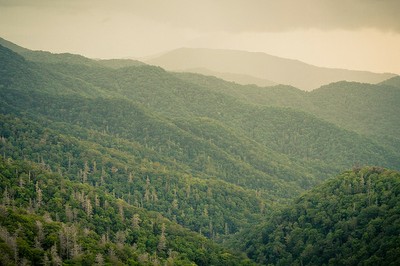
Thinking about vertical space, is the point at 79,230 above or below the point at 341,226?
below

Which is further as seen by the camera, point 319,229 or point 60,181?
point 60,181

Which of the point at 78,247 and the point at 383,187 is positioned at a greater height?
the point at 383,187

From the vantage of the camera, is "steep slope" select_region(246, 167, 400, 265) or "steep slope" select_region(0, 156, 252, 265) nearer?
"steep slope" select_region(0, 156, 252, 265)

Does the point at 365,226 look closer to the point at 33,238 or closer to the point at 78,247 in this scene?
the point at 78,247

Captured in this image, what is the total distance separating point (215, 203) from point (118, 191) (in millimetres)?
36274

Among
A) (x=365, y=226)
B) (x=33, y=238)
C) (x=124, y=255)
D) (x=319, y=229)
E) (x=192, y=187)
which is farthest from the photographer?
(x=192, y=187)

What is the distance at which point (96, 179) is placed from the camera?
611ft

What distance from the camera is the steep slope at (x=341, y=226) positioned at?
11338 cm

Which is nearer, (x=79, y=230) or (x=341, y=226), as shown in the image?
(x=79, y=230)

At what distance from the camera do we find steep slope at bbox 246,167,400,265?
11338 centimetres

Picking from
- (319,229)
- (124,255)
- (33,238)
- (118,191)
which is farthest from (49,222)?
(118,191)

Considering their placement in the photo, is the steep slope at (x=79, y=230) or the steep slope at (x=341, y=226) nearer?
the steep slope at (x=79, y=230)

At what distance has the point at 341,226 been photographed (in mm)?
126750

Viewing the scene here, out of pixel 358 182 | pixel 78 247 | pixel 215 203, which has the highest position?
pixel 358 182
